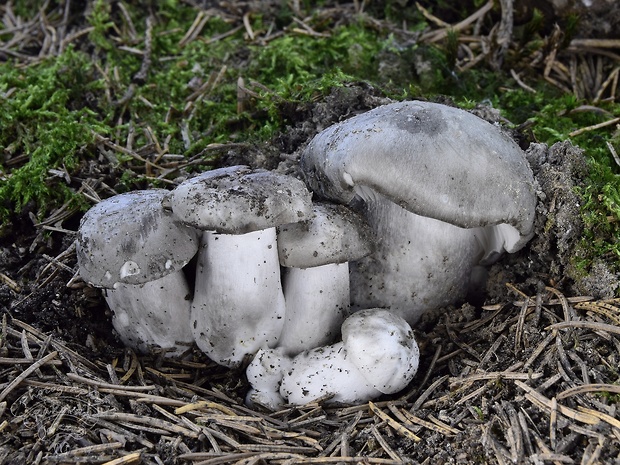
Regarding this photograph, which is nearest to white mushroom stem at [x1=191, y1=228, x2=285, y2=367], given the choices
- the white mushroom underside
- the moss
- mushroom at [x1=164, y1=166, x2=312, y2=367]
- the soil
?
mushroom at [x1=164, y1=166, x2=312, y2=367]

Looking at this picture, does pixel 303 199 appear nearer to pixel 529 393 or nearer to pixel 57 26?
pixel 529 393

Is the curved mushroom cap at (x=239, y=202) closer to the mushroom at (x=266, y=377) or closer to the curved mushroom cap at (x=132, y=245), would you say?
the curved mushroom cap at (x=132, y=245)

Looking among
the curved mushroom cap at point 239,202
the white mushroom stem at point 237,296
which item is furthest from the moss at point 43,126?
the curved mushroom cap at point 239,202

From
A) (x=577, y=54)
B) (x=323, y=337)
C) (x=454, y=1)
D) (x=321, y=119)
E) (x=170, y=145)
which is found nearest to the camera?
(x=323, y=337)

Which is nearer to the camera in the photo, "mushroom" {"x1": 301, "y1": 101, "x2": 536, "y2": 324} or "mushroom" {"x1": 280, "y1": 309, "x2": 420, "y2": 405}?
"mushroom" {"x1": 301, "y1": 101, "x2": 536, "y2": 324}

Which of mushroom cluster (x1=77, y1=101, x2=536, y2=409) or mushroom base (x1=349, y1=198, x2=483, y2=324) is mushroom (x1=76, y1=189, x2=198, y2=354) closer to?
mushroom cluster (x1=77, y1=101, x2=536, y2=409)

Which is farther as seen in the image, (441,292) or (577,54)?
(577,54)

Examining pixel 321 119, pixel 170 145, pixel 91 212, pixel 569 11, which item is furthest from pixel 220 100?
pixel 569 11
